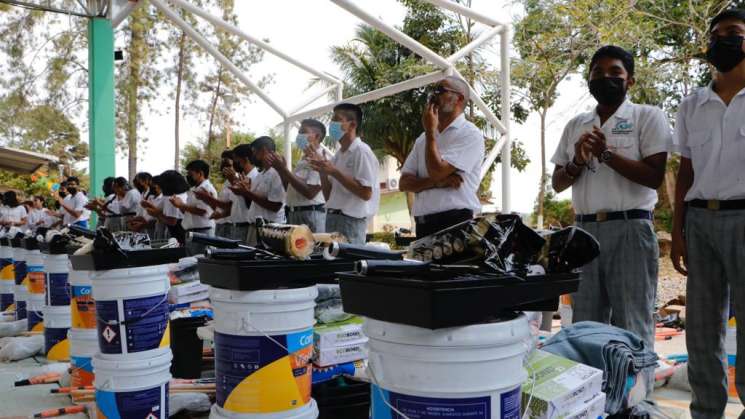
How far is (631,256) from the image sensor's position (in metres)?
2.92

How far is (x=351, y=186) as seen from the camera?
4.68m

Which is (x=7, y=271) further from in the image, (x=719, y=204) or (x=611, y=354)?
(x=719, y=204)

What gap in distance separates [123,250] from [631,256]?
228cm

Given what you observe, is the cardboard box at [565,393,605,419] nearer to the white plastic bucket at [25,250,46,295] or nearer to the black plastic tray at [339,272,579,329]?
the black plastic tray at [339,272,579,329]

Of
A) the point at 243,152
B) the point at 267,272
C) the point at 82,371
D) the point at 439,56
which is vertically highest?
the point at 439,56

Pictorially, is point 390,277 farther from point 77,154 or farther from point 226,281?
point 77,154

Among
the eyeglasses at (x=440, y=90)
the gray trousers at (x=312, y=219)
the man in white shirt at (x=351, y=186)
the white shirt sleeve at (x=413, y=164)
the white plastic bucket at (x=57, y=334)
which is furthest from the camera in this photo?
the gray trousers at (x=312, y=219)

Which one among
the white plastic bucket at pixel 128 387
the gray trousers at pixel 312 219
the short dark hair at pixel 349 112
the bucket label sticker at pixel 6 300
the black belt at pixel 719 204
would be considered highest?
the short dark hair at pixel 349 112

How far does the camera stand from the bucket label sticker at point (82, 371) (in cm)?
350

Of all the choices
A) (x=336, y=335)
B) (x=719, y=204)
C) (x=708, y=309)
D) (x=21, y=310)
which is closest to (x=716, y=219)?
(x=719, y=204)

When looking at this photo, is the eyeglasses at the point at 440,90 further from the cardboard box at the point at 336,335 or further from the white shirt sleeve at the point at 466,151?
the cardboard box at the point at 336,335

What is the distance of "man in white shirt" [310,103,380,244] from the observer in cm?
479

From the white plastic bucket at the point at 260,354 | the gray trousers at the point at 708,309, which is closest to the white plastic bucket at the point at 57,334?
the white plastic bucket at the point at 260,354

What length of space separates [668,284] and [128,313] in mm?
10467
